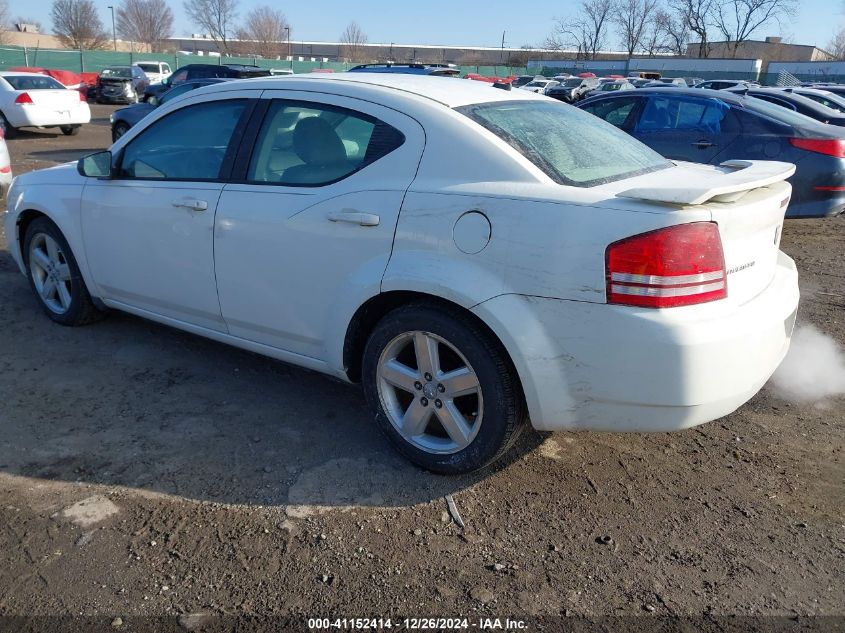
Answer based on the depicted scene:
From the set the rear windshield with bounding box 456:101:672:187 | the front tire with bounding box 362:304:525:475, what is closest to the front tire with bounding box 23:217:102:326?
the front tire with bounding box 362:304:525:475

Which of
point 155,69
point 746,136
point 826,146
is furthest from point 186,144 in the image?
point 155,69

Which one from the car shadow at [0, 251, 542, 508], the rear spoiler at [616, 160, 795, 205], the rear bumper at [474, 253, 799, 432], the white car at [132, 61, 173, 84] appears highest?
the white car at [132, 61, 173, 84]

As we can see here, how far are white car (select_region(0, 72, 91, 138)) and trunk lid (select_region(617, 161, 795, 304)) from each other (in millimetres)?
16907

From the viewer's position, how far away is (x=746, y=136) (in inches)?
314

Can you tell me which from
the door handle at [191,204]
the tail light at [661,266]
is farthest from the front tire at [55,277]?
the tail light at [661,266]

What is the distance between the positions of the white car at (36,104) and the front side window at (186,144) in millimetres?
14345

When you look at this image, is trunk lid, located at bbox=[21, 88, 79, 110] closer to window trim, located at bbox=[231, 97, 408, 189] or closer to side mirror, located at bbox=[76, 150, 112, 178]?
side mirror, located at bbox=[76, 150, 112, 178]

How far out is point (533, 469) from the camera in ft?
11.0

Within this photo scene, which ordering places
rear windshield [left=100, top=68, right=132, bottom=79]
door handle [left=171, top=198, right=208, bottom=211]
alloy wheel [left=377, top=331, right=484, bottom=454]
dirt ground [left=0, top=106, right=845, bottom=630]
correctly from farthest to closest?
rear windshield [left=100, top=68, right=132, bottom=79] → door handle [left=171, top=198, right=208, bottom=211] → alloy wheel [left=377, top=331, right=484, bottom=454] → dirt ground [left=0, top=106, right=845, bottom=630]

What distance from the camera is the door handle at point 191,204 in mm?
3715

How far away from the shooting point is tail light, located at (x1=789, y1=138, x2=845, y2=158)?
7.76 metres

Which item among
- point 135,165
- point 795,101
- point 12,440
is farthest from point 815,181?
point 12,440

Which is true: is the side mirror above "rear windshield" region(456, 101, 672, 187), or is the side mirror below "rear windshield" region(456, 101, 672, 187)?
below

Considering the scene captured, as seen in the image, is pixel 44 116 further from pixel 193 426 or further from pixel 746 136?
pixel 193 426
